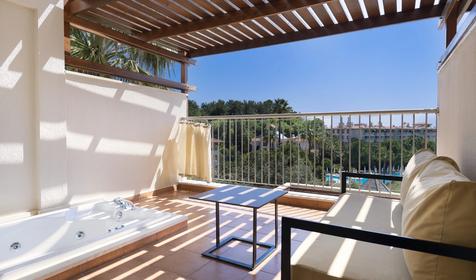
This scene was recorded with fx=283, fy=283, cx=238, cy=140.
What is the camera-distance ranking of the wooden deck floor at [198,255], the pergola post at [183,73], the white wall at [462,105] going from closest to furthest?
1. the white wall at [462,105]
2. the wooden deck floor at [198,255]
3. the pergola post at [183,73]

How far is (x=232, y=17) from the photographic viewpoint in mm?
3359

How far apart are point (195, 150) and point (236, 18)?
2032 millimetres

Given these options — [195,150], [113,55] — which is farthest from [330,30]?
[113,55]

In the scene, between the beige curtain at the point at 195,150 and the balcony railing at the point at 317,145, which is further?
the beige curtain at the point at 195,150

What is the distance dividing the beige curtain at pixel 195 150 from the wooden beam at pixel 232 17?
140 centimetres

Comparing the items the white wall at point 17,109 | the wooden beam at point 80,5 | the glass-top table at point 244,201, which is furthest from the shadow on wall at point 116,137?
the glass-top table at point 244,201

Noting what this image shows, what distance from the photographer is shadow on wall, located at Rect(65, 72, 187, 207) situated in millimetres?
3256

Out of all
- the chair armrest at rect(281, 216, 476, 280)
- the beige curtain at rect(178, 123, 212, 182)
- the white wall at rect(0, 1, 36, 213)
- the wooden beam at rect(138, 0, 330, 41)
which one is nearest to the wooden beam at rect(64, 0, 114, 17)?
the white wall at rect(0, 1, 36, 213)

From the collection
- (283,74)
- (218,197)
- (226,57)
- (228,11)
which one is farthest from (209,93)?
(218,197)

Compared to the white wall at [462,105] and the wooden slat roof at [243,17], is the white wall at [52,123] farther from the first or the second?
the white wall at [462,105]

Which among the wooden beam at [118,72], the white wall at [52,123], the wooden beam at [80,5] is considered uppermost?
the wooden beam at [80,5]

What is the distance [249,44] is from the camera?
4.24 meters

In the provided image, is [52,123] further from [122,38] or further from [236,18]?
[236,18]

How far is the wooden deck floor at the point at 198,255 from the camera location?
1964mm
